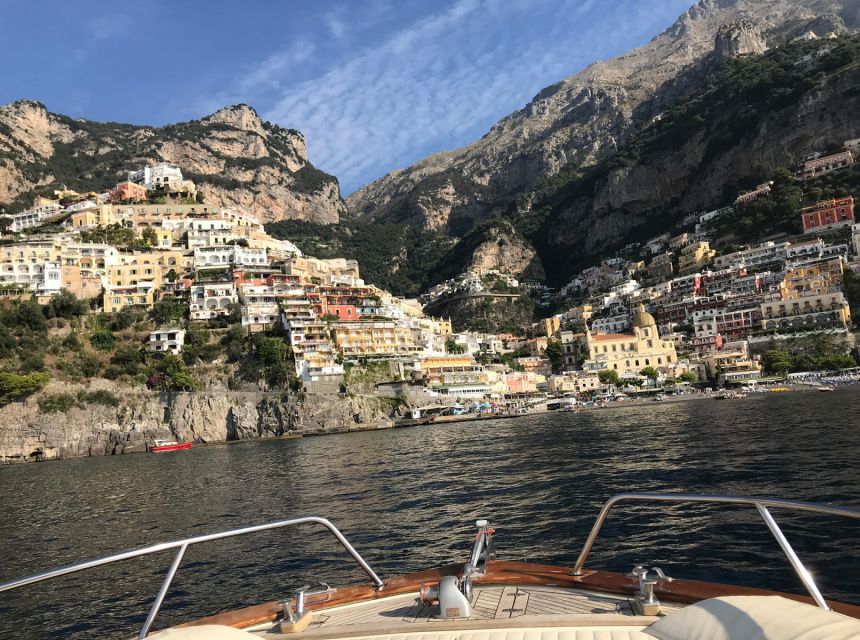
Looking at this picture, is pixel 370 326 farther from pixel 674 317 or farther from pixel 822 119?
pixel 822 119

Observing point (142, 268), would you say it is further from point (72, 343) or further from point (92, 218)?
point (72, 343)

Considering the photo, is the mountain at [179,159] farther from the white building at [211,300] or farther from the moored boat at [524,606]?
the moored boat at [524,606]

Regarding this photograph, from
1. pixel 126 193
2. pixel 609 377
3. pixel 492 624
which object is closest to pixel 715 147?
pixel 609 377

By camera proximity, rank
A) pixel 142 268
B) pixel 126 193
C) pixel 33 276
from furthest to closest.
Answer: pixel 126 193 < pixel 142 268 < pixel 33 276

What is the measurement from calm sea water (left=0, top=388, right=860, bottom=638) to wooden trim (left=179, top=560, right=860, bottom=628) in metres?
4.49

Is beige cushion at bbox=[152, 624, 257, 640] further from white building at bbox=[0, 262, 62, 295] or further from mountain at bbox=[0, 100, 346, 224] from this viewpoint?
mountain at bbox=[0, 100, 346, 224]

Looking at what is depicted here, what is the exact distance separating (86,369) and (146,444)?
967cm

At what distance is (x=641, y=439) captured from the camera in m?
26.5

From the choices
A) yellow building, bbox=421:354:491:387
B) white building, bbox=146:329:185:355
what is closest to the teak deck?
white building, bbox=146:329:185:355

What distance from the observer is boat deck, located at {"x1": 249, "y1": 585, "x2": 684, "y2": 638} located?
4.03m

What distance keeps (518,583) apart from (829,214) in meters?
98.1

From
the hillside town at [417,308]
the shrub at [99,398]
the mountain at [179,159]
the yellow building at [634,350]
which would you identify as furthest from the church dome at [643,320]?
the mountain at [179,159]

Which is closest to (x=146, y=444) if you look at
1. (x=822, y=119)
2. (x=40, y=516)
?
(x=40, y=516)

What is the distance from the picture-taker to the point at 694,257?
322 feet
